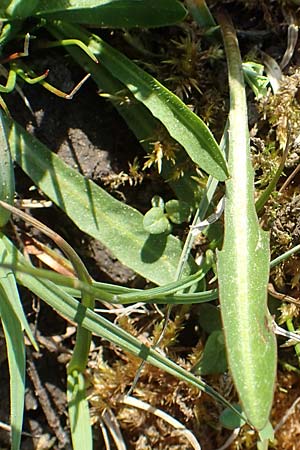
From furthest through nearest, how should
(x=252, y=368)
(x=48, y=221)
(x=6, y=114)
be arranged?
(x=48, y=221), (x=6, y=114), (x=252, y=368)

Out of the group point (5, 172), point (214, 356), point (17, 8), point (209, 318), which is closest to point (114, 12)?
point (17, 8)

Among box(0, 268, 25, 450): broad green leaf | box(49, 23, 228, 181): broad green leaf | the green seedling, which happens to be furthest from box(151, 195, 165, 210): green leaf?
box(0, 268, 25, 450): broad green leaf

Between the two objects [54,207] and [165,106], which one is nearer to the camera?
[165,106]

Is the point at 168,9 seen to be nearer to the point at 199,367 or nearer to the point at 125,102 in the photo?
the point at 125,102

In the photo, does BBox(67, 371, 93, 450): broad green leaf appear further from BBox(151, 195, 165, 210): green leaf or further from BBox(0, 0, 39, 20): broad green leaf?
BBox(0, 0, 39, 20): broad green leaf

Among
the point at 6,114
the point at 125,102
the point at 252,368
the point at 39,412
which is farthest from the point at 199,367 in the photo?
the point at 6,114

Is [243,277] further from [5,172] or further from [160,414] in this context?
[5,172]
